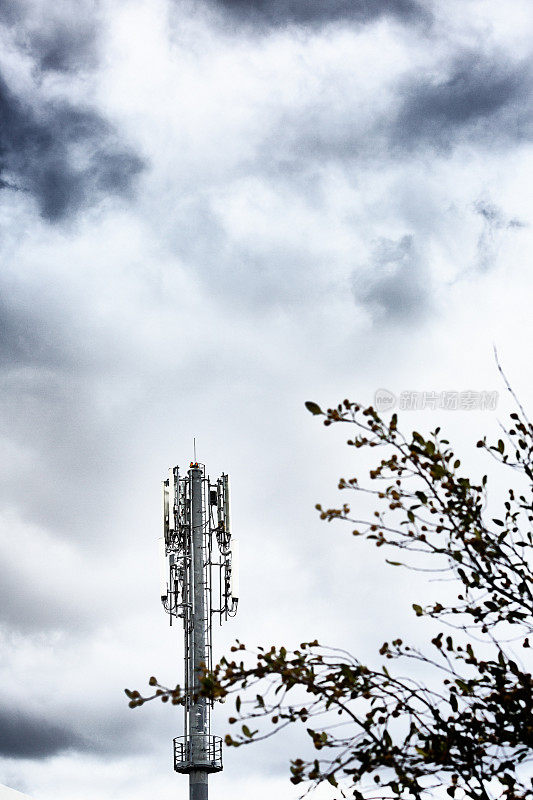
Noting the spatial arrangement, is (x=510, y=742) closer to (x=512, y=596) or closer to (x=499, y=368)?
(x=512, y=596)

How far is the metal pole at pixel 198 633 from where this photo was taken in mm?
24297

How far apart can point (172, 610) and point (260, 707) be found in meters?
22.4

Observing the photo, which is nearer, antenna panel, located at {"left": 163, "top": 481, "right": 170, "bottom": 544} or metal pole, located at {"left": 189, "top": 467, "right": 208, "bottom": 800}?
metal pole, located at {"left": 189, "top": 467, "right": 208, "bottom": 800}

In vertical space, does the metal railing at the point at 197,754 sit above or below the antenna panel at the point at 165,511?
below

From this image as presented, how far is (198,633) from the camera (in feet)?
83.0

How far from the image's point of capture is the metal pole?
79.7ft

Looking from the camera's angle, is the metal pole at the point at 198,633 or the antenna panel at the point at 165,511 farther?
the antenna panel at the point at 165,511

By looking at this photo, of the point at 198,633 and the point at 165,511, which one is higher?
the point at 165,511

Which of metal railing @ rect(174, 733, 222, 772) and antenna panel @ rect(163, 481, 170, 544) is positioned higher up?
antenna panel @ rect(163, 481, 170, 544)

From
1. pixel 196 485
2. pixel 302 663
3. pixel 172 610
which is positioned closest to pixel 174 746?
pixel 172 610

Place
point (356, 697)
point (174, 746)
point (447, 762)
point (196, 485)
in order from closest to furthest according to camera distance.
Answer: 1. point (447, 762)
2. point (356, 697)
3. point (174, 746)
4. point (196, 485)

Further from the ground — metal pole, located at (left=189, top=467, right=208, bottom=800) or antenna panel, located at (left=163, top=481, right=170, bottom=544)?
antenna panel, located at (left=163, top=481, right=170, bottom=544)

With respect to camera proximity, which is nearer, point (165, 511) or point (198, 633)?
point (198, 633)

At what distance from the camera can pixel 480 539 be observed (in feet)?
13.8
